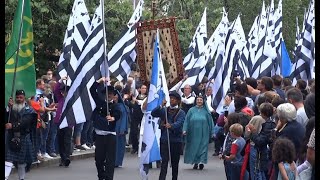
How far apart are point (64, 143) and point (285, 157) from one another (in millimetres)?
8997

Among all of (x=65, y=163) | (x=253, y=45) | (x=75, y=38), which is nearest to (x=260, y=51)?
(x=253, y=45)

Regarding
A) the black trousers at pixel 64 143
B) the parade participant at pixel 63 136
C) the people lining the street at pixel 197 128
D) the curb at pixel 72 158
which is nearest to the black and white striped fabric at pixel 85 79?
the people lining the street at pixel 197 128

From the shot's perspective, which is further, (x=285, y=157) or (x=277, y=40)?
(x=277, y=40)

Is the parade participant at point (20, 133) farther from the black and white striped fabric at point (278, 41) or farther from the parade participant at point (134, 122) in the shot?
the black and white striped fabric at point (278, 41)

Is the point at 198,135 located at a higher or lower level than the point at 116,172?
higher

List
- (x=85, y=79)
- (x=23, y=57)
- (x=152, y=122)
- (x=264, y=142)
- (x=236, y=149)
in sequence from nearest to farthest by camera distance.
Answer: (x=23, y=57) < (x=264, y=142) < (x=236, y=149) < (x=85, y=79) < (x=152, y=122)

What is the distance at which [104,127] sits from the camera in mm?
15070

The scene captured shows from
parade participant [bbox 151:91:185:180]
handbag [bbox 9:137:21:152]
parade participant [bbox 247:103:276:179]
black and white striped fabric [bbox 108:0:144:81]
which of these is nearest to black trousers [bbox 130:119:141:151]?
black and white striped fabric [bbox 108:0:144:81]

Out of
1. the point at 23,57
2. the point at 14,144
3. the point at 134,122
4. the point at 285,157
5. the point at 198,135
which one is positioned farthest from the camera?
the point at 134,122

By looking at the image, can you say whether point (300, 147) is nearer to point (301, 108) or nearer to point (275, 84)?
point (301, 108)

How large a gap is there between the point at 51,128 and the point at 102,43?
4343mm

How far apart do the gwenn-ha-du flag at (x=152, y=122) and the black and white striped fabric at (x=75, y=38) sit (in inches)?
54.8

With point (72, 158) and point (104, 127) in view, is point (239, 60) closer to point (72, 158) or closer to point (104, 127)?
point (72, 158)

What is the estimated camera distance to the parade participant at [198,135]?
18.3m
